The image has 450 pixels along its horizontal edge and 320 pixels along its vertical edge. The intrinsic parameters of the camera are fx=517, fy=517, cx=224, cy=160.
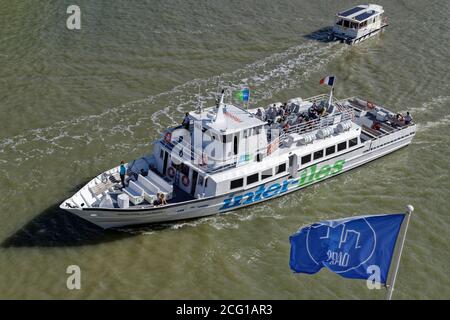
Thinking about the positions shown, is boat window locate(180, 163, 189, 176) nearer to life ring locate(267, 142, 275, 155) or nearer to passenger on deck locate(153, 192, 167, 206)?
passenger on deck locate(153, 192, 167, 206)

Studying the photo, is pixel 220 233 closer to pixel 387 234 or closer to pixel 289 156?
pixel 289 156

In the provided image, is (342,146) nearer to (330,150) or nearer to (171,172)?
(330,150)

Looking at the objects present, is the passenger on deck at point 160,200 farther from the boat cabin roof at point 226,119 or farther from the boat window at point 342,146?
Result: the boat window at point 342,146

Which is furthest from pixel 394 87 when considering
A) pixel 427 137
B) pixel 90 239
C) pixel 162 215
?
pixel 90 239

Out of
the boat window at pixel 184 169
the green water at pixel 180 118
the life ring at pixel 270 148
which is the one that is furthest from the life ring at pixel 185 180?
the life ring at pixel 270 148

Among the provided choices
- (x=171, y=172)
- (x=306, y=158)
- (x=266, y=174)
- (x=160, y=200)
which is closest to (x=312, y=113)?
(x=306, y=158)

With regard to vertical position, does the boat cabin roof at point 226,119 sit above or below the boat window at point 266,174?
above

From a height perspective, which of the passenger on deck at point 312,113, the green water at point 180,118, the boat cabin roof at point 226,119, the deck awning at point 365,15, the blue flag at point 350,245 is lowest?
the green water at point 180,118

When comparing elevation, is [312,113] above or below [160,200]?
above
